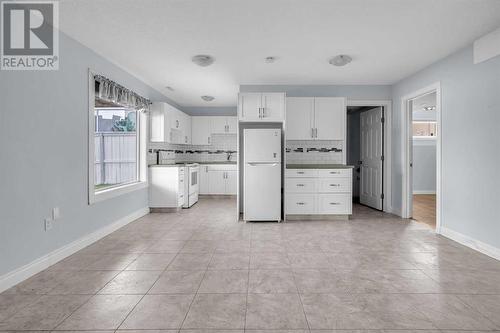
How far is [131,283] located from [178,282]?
39 cm

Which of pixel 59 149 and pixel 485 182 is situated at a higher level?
pixel 59 149

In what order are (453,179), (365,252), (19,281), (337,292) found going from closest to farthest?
1. (337,292)
2. (19,281)
3. (365,252)
4. (453,179)

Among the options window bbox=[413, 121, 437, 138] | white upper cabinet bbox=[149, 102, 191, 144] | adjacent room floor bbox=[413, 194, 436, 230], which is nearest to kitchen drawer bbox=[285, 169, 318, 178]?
adjacent room floor bbox=[413, 194, 436, 230]

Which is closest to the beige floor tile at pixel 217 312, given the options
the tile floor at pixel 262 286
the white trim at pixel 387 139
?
the tile floor at pixel 262 286

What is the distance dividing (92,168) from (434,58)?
4.72 m

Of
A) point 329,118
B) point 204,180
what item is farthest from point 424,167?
point 204,180

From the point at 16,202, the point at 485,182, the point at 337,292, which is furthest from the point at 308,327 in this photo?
the point at 485,182

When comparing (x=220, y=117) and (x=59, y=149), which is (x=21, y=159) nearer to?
(x=59, y=149)

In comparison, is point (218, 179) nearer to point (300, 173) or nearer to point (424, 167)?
point (300, 173)

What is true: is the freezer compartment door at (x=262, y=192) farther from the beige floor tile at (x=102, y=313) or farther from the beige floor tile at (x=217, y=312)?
the beige floor tile at (x=102, y=313)

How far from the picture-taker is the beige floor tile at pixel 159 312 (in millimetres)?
1754

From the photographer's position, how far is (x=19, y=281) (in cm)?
236

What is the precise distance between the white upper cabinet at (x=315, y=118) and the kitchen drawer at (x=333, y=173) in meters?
0.66

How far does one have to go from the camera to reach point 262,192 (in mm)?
4586
